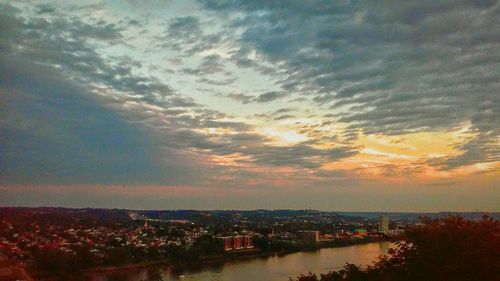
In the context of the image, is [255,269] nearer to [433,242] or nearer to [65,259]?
[65,259]

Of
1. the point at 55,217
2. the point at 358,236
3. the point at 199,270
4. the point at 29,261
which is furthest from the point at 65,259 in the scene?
the point at 358,236

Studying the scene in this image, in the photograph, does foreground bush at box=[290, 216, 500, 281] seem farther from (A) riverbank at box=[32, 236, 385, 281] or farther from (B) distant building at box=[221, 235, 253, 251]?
(B) distant building at box=[221, 235, 253, 251]

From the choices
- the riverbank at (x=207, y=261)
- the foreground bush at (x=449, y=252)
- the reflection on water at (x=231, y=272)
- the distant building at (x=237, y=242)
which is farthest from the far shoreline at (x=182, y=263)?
the foreground bush at (x=449, y=252)

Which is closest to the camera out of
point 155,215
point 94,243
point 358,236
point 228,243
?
point 94,243

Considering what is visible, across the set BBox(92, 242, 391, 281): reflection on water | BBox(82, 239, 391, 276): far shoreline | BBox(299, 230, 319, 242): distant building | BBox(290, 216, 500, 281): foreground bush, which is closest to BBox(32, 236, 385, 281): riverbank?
BBox(82, 239, 391, 276): far shoreline

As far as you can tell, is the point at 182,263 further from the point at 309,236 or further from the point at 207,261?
the point at 309,236
